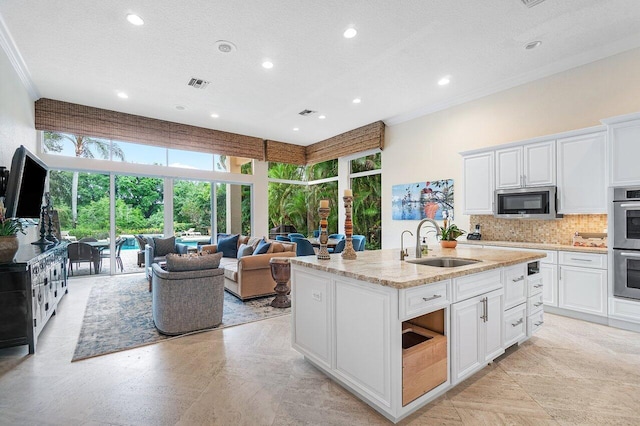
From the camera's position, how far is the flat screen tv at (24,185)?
324cm

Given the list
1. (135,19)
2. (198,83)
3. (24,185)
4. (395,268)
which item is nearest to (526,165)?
(395,268)

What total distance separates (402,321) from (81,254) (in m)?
6.57

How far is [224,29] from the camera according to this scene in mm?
3293

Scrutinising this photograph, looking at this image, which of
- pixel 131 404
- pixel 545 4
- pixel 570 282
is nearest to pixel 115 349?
pixel 131 404

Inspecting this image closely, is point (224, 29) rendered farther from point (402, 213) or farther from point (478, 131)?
point (402, 213)

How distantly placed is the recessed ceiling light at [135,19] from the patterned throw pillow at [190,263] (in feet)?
7.98

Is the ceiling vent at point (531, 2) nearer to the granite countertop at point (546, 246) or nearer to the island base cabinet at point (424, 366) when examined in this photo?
the granite countertop at point (546, 246)

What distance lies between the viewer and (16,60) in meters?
3.90

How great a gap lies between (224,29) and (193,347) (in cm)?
331

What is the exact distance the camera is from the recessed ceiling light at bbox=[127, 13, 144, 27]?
3064 mm

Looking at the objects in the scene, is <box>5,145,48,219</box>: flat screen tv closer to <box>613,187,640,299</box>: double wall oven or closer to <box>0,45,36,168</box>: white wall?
<box>0,45,36,168</box>: white wall

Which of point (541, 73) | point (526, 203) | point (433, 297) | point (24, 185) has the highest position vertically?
point (541, 73)

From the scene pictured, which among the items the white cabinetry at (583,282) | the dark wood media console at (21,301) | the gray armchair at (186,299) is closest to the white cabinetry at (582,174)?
the white cabinetry at (583,282)

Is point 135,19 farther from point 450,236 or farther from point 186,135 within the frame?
point 450,236
